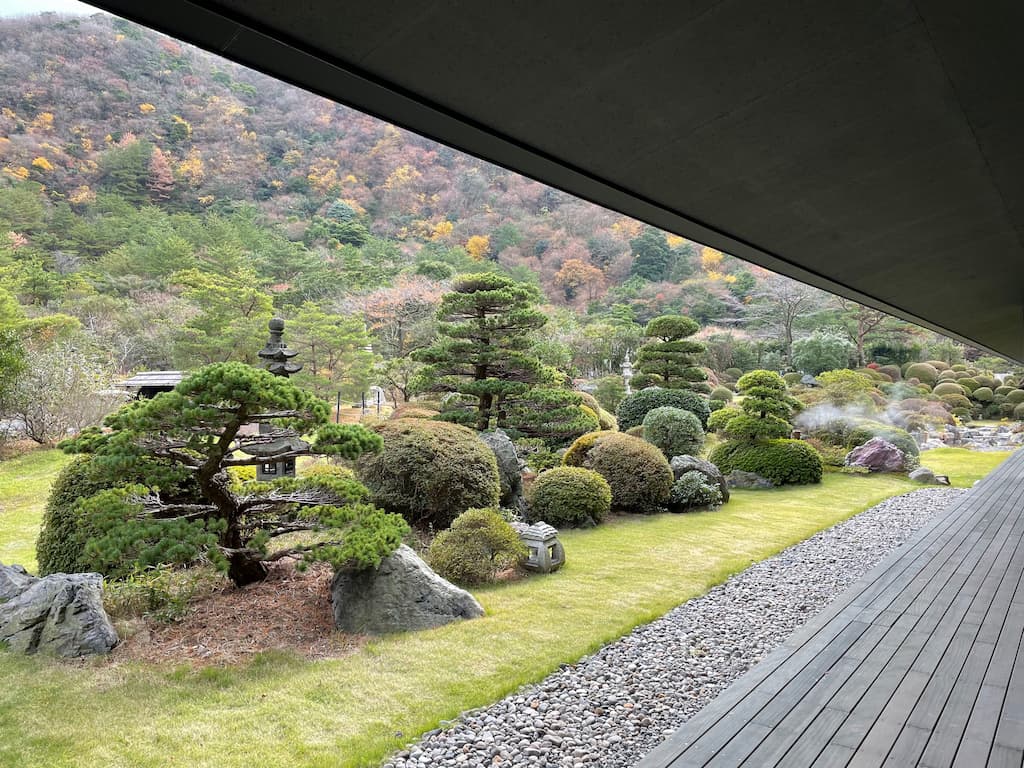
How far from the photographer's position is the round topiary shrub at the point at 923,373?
1985cm

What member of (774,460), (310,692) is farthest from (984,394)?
(310,692)

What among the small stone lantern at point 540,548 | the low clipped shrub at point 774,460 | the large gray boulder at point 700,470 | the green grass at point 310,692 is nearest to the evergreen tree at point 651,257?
the low clipped shrub at point 774,460

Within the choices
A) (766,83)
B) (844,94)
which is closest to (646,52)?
(766,83)

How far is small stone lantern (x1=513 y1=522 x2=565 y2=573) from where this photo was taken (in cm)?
486

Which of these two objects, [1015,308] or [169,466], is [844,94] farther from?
[1015,308]

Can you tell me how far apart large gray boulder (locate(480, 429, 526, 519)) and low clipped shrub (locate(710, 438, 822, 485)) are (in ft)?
15.3

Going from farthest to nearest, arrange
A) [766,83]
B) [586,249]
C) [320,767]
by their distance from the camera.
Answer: [586,249] → [320,767] → [766,83]

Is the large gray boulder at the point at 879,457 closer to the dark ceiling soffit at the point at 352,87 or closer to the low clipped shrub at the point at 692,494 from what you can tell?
the low clipped shrub at the point at 692,494

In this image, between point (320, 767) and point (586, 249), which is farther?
point (586, 249)

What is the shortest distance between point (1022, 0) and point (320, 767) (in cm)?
318

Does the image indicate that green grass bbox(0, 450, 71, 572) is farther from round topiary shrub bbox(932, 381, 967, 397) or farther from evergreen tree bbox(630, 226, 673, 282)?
evergreen tree bbox(630, 226, 673, 282)

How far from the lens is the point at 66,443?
10.5 feet

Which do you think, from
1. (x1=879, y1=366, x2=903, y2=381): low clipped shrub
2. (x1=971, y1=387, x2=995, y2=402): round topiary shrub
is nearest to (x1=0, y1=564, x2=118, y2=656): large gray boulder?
(x1=971, y1=387, x2=995, y2=402): round topiary shrub

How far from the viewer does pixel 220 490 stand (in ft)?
12.4
